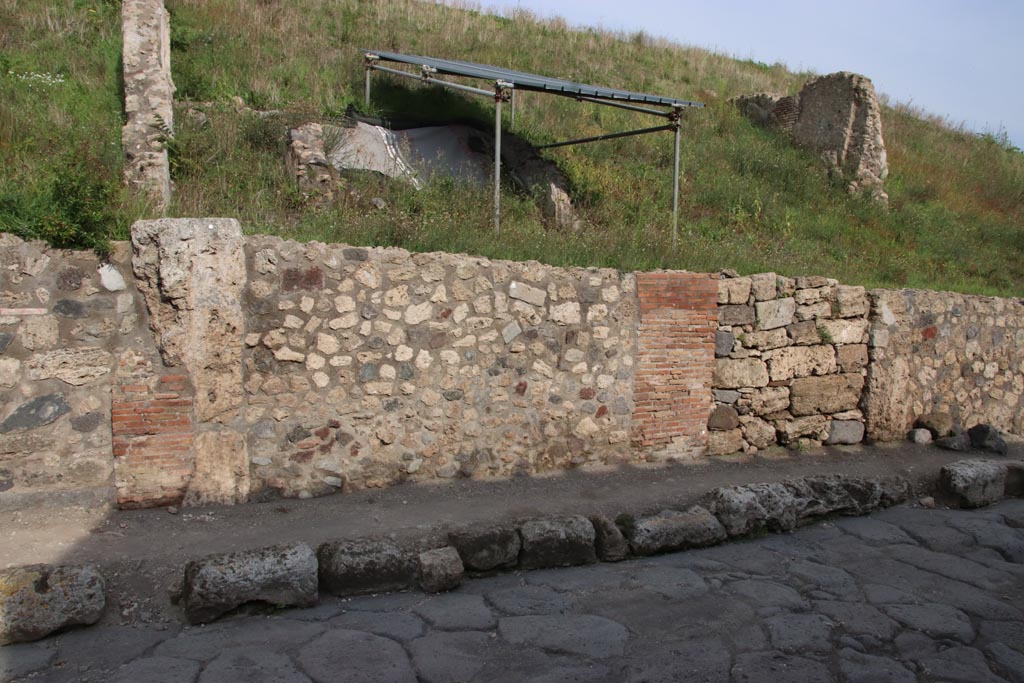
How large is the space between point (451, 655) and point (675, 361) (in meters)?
3.51

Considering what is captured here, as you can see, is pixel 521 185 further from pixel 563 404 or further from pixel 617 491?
pixel 617 491

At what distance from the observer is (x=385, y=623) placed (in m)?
3.51

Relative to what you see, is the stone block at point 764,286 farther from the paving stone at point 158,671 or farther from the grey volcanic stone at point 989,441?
the paving stone at point 158,671

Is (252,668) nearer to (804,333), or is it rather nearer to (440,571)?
(440,571)

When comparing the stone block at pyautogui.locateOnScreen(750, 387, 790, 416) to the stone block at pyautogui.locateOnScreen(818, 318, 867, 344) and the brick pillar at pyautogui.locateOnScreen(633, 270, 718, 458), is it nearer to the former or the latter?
the brick pillar at pyautogui.locateOnScreen(633, 270, 718, 458)

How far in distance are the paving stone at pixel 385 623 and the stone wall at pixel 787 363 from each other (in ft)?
11.9

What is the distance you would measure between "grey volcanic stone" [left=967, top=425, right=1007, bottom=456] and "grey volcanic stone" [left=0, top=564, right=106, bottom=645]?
7.59m

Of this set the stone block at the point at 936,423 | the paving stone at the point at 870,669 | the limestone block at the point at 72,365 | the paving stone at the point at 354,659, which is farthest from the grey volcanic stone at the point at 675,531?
the stone block at the point at 936,423

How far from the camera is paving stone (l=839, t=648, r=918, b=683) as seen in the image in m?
3.15

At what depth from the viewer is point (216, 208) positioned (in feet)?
21.5

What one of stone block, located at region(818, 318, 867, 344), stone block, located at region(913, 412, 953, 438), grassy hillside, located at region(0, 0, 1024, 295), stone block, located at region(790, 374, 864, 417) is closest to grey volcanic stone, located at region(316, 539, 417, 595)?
grassy hillside, located at region(0, 0, 1024, 295)

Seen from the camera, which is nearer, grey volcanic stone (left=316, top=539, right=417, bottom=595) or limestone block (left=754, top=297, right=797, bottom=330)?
grey volcanic stone (left=316, top=539, right=417, bottom=595)

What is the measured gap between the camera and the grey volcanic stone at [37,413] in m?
4.13

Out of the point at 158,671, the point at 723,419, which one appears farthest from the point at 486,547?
the point at 723,419
